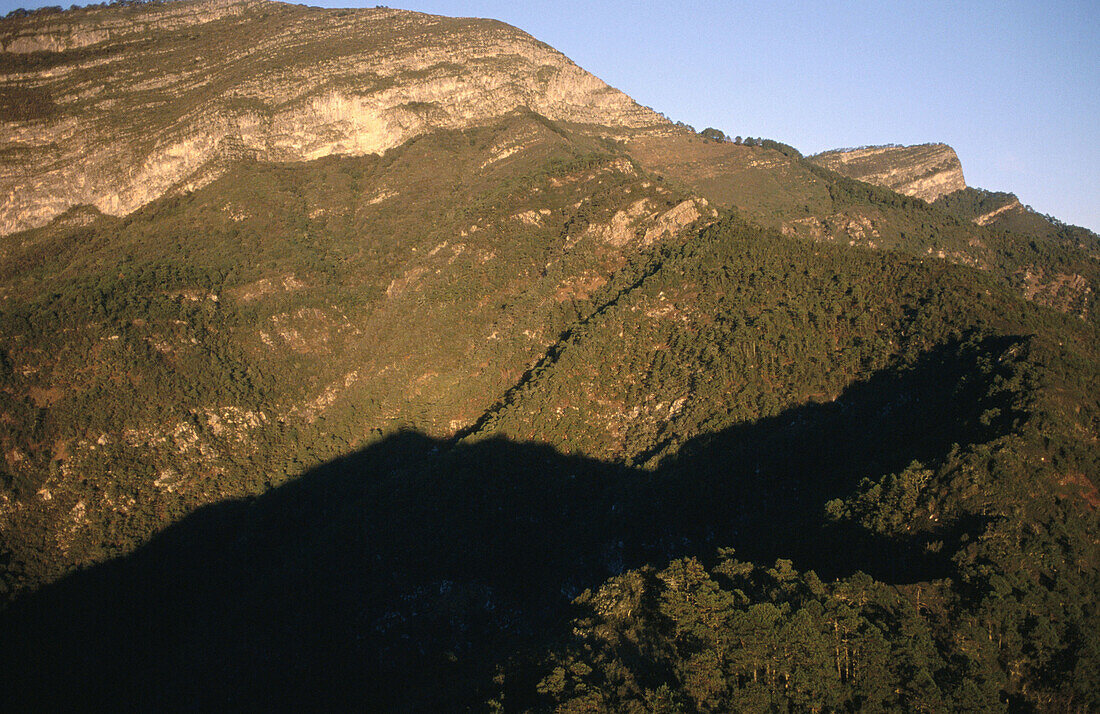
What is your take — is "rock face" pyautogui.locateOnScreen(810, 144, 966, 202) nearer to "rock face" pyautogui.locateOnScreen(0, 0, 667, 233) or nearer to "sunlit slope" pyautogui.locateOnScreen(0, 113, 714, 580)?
"rock face" pyautogui.locateOnScreen(0, 0, 667, 233)

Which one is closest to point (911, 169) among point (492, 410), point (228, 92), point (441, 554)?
point (492, 410)

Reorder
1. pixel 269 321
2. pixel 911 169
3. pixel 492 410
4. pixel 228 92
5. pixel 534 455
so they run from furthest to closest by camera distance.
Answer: pixel 911 169 < pixel 228 92 < pixel 269 321 < pixel 492 410 < pixel 534 455

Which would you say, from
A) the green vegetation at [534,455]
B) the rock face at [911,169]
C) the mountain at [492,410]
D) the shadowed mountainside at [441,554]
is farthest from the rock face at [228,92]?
the shadowed mountainside at [441,554]

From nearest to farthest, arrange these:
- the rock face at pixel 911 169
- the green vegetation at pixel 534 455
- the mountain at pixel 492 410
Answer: the green vegetation at pixel 534 455
the mountain at pixel 492 410
the rock face at pixel 911 169

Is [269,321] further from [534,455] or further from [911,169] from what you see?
[911,169]

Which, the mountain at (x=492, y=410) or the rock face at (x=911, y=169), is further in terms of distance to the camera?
the rock face at (x=911, y=169)

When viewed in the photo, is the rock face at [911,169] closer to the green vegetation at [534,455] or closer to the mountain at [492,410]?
the mountain at [492,410]
